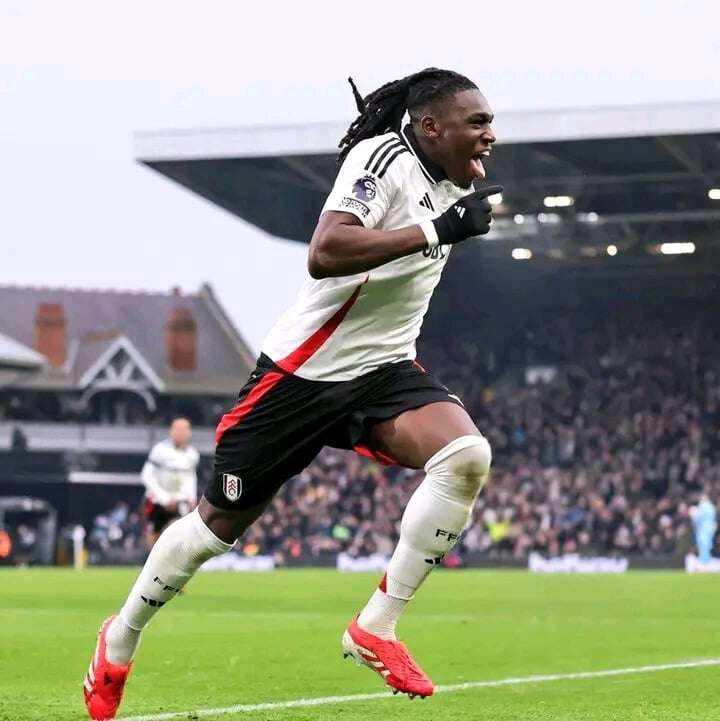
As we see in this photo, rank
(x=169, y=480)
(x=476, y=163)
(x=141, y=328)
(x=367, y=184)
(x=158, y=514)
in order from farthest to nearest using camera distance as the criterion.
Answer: (x=141, y=328)
(x=169, y=480)
(x=158, y=514)
(x=476, y=163)
(x=367, y=184)

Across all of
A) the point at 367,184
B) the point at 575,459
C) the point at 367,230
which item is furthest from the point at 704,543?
the point at 367,230

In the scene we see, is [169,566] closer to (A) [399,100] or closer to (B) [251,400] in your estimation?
(B) [251,400]

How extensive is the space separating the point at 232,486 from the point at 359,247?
103cm

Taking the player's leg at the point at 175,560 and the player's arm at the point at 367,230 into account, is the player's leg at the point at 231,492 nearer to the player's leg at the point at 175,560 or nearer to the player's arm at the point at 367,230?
the player's leg at the point at 175,560

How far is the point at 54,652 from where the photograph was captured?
936cm

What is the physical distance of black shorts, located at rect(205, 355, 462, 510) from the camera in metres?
5.98

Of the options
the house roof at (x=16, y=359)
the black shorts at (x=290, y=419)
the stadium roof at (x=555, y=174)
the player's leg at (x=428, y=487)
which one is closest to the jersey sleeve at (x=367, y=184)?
the black shorts at (x=290, y=419)

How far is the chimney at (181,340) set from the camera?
68.6 metres

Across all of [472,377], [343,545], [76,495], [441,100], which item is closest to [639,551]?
[343,545]

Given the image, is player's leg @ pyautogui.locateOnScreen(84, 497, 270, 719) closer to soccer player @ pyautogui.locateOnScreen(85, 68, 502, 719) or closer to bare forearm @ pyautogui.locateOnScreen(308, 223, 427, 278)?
soccer player @ pyautogui.locateOnScreen(85, 68, 502, 719)

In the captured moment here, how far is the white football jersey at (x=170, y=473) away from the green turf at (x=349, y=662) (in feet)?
5.14

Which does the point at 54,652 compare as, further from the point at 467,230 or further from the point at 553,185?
the point at 553,185

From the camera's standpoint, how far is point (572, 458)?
41.2 meters

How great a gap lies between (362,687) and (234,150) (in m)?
28.5
